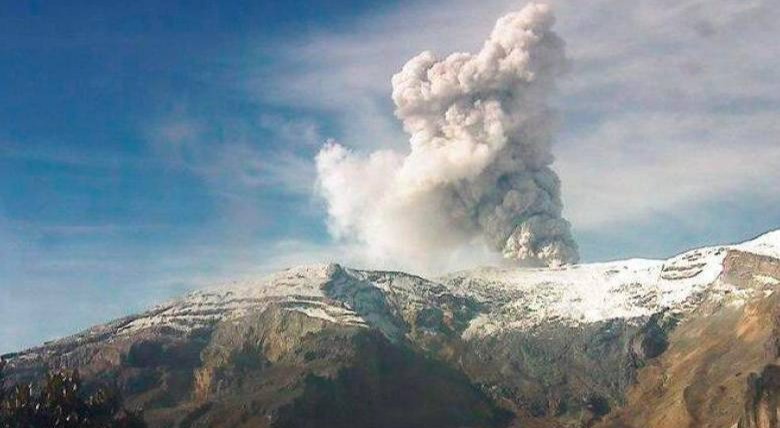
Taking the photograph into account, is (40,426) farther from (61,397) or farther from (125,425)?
(125,425)

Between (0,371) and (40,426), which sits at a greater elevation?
(0,371)

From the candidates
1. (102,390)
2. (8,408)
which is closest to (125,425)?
(102,390)

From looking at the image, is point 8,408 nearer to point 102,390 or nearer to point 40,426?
point 40,426

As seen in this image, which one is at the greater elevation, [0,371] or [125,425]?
[0,371]

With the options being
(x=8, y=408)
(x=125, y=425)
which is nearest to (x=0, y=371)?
(x=8, y=408)

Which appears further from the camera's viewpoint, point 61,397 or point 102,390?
point 102,390

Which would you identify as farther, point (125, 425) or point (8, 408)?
point (125, 425)
